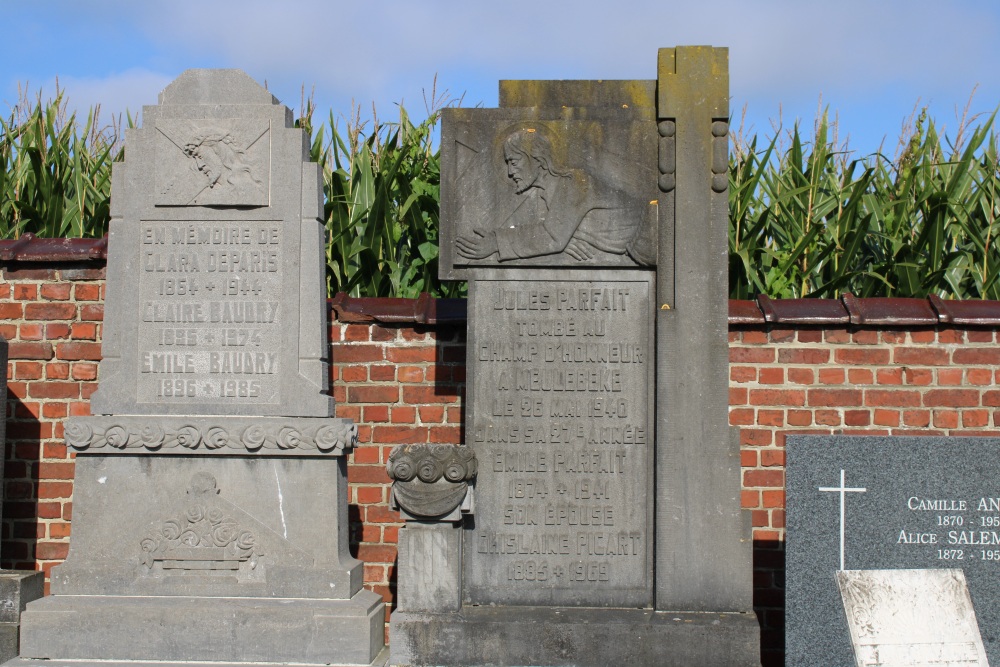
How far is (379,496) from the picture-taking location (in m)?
6.43

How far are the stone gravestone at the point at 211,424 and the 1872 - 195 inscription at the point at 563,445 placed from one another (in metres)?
0.65

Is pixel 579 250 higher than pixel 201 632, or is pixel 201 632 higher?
pixel 579 250

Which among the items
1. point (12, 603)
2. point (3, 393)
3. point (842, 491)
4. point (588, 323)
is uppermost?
point (588, 323)

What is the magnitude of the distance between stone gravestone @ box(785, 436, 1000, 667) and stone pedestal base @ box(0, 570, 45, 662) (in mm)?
3461

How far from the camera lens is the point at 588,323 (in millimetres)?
5316

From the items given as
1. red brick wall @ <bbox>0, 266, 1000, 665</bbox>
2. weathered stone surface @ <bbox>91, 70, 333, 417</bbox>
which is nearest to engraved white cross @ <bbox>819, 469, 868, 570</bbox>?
red brick wall @ <bbox>0, 266, 1000, 665</bbox>

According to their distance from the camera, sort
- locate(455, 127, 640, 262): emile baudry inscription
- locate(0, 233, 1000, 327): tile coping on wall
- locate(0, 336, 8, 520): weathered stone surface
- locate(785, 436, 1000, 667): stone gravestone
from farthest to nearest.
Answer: locate(0, 233, 1000, 327): tile coping on wall < locate(0, 336, 8, 520): weathered stone surface < locate(455, 127, 640, 262): emile baudry inscription < locate(785, 436, 1000, 667): stone gravestone

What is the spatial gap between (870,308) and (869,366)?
32 cm

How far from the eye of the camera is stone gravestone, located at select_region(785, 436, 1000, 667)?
16.1 feet

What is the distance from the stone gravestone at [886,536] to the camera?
4902 millimetres

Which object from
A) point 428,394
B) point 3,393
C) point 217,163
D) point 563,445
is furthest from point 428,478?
point 3,393

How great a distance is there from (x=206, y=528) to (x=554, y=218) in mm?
2126

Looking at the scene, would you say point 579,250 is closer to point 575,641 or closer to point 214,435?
point 575,641

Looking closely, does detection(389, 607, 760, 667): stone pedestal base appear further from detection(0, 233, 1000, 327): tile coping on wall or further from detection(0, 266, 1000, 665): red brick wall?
detection(0, 233, 1000, 327): tile coping on wall
